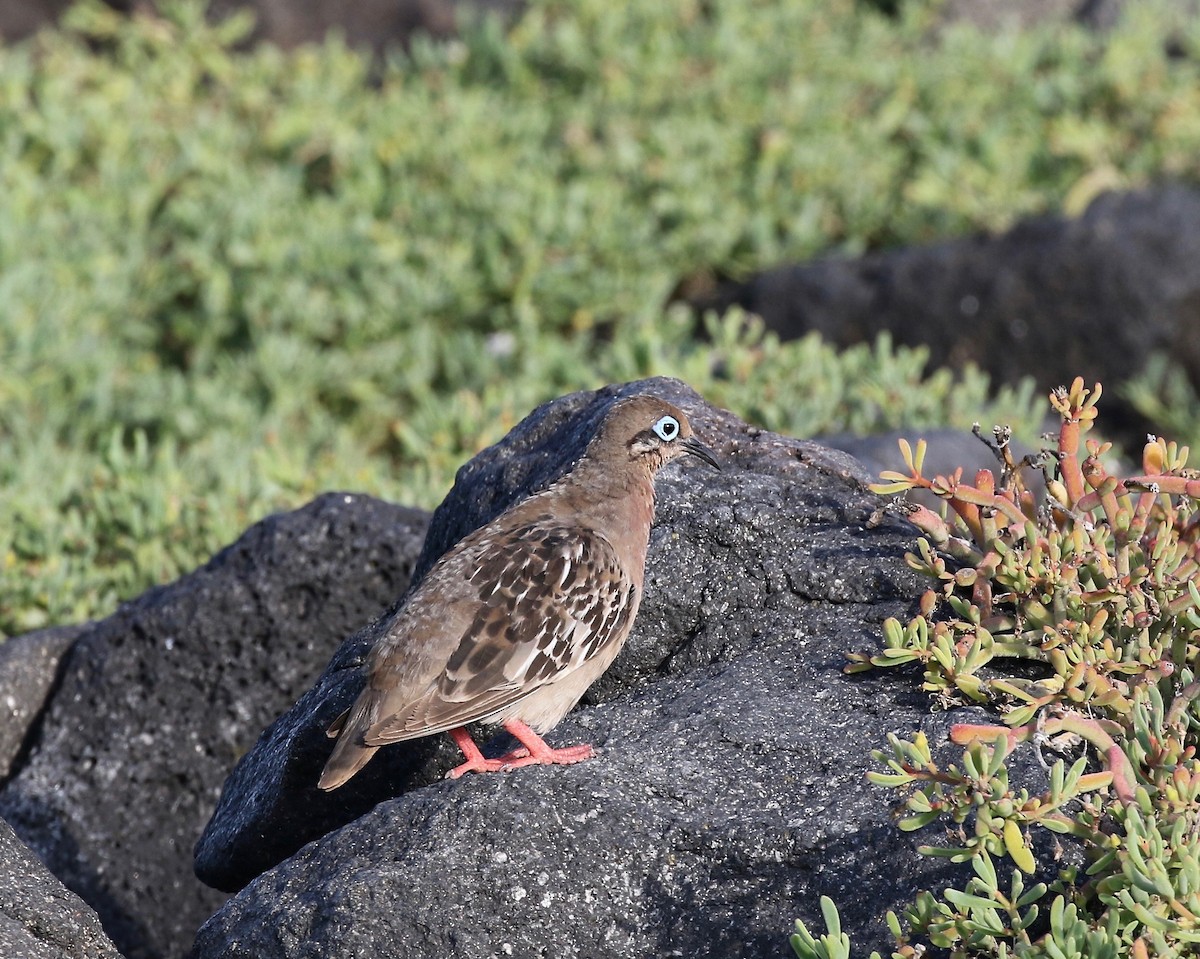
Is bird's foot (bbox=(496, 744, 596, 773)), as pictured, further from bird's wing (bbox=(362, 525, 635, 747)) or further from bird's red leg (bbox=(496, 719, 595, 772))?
bird's wing (bbox=(362, 525, 635, 747))

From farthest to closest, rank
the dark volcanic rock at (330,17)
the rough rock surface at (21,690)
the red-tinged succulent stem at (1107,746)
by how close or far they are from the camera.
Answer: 1. the dark volcanic rock at (330,17)
2. the rough rock surface at (21,690)
3. the red-tinged succulent stem at (1107,746)

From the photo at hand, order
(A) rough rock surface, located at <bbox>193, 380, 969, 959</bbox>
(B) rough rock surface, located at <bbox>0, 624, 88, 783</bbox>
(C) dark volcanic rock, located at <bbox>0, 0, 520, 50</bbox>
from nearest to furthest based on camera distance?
1. (A) rough rock surface, located at <bbox>193, 380, 969, 959</bbox>
2. (B) rough rock surface, located at <bbox>0, 624, 88, 783</bbox>
3. (C) dark volcanic rock, located at <bbox>0, 0, 520, 50</bbox>

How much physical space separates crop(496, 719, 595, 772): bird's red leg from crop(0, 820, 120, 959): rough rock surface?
1385 millimetres

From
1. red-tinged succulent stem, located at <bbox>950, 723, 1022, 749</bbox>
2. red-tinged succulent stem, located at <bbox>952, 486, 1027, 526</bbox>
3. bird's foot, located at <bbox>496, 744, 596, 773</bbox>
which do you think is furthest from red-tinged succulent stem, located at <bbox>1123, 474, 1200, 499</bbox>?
bird's foot, located at <bbox>496, 744, 596, 773</bbox>

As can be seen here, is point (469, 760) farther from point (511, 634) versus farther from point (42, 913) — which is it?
point (42, 913)

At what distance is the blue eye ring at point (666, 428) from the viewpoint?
239 inches

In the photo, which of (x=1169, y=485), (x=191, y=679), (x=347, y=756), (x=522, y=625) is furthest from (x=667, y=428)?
(x=191, y=679)

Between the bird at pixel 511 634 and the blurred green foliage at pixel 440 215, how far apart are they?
12.0 feet

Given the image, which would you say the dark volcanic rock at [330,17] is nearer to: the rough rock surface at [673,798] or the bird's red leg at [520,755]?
the rough rock surface at [673,798]

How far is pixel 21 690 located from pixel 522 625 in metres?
2.97

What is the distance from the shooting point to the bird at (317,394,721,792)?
5.37 meters

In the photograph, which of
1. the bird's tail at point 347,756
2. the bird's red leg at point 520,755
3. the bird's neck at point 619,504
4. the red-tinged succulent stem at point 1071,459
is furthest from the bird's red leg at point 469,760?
the red-tinged succulent stem at point 1071,459

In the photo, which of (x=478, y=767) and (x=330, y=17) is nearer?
(x=478, y=767)

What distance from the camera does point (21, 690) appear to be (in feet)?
24.2
